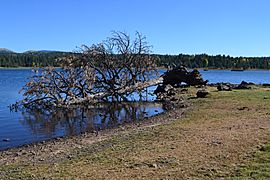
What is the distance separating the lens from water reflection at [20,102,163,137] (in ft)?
61.2

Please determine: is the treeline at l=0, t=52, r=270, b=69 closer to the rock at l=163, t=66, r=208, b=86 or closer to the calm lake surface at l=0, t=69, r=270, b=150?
the rock at l=163, t=66, r=208, b=86

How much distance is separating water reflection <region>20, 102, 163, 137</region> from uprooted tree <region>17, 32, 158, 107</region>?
1393 mm

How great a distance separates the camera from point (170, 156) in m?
10.2

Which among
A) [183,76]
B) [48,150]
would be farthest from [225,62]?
[48,150]

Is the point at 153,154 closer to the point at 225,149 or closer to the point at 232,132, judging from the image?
the point at 225,149

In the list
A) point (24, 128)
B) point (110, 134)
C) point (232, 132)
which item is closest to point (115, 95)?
point (24, 128)

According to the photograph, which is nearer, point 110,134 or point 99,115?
point 110,134

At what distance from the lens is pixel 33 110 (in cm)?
2638

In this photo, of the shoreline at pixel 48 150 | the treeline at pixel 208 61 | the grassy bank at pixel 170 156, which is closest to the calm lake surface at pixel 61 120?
the shoreline at pixel 48 150

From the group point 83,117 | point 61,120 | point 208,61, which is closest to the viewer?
point 61,120

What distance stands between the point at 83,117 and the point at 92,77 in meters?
7.49

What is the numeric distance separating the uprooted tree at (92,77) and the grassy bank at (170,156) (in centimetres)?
1368

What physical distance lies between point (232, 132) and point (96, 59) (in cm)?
1916

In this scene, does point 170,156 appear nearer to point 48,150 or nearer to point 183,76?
point 48,150
